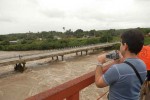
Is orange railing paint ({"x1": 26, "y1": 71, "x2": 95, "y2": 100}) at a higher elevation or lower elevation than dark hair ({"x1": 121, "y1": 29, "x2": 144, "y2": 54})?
lower

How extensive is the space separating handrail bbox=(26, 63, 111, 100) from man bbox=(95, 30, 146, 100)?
19 cm

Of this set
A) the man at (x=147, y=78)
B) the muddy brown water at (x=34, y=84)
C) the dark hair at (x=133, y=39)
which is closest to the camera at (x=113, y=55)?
the dark hair at (x=133, y=39)

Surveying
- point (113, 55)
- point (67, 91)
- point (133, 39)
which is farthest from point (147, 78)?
point (67, 91)

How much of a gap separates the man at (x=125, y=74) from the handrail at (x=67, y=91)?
0.19 m

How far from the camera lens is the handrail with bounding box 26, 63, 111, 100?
167 centimetres

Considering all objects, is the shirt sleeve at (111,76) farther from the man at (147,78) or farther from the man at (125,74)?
the man at (147,78)

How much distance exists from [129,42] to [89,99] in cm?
1448

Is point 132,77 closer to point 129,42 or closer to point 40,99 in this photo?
point 129,42

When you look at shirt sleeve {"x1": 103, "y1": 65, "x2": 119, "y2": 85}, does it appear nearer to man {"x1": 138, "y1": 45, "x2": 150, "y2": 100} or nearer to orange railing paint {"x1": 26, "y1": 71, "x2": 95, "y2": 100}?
orange railing paint {"x1": 26, "y1": 71, "x2": 95, "y2": 100}

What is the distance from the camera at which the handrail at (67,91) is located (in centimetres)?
167

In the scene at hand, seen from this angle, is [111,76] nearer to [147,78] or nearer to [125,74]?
[125,74]

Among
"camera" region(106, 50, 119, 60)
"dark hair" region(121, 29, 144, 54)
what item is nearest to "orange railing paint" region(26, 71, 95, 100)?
"camera" region(106, 50, 119, 60)

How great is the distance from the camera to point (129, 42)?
1.96 m

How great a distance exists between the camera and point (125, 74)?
1.89 m
